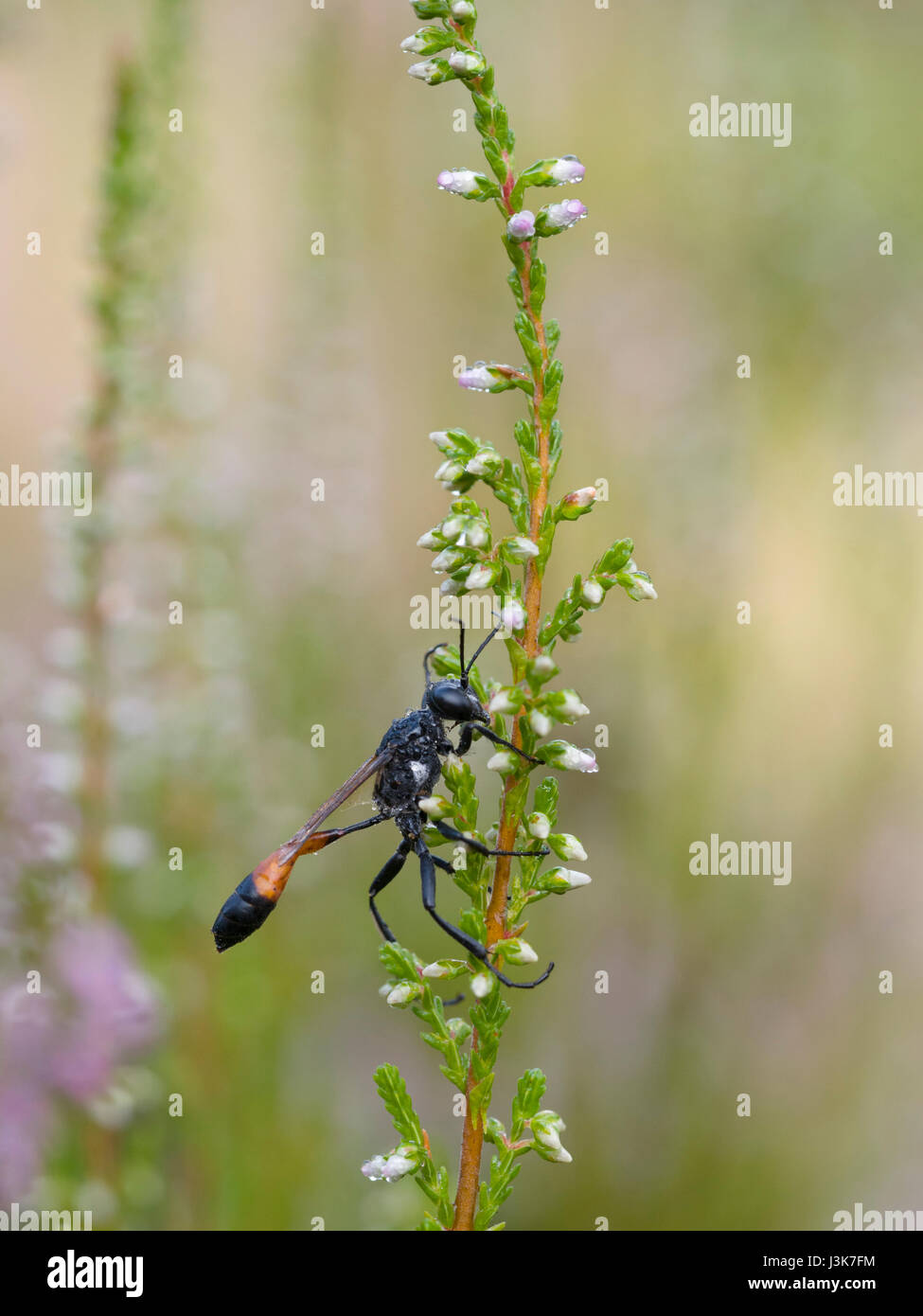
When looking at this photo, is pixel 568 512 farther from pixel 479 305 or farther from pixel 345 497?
pixel 479 305

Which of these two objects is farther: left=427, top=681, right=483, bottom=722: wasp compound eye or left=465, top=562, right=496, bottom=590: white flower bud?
left=427, top=681, right=483, bottom=722: wasp compound eye

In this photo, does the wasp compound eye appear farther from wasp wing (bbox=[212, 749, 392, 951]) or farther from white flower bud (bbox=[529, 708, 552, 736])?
white flower bud (bbox=[529, 708, 552, 736])

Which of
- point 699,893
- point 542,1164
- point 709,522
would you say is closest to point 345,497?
point 709,522

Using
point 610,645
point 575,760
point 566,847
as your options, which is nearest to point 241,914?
point 566,847

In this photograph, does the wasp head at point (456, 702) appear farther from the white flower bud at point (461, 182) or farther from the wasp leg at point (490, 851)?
the white flower bud at point (461, 182)

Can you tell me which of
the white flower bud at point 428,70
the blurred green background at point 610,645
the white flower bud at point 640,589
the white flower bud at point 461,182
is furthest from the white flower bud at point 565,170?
the blurred green background at point 610,645

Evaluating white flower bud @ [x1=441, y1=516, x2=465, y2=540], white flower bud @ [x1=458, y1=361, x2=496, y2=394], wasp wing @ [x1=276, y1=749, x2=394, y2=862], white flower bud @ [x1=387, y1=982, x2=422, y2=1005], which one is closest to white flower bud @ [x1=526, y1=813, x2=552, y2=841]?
white flower bud @ [x1=387, y1=982, x2=422, y2=1005]

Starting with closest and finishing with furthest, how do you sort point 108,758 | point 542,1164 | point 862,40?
point 108,758
point 542,1164
point 862,40
